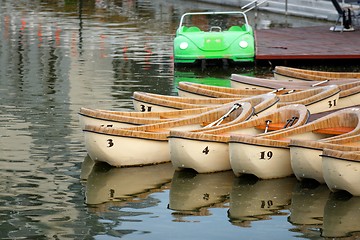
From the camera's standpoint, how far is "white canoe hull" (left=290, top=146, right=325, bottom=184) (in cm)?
1502

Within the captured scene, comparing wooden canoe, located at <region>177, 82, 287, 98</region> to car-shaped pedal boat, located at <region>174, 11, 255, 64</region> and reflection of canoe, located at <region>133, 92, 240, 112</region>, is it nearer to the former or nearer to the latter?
reflection of canoe, located at <region>133, 92, 240, 112</region>

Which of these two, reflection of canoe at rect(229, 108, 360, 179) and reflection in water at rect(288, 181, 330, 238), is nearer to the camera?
reflection in water at rect(288, 181, 330, 238)

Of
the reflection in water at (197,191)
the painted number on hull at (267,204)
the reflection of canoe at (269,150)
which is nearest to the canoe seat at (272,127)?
the reflection of canoe at (269,150)

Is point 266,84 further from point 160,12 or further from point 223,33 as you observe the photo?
point 160,12

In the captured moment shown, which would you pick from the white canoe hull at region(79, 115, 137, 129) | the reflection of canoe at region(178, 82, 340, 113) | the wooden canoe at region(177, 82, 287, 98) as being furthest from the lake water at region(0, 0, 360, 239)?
the reflection of canoe at region(178, 82, 340, 113)

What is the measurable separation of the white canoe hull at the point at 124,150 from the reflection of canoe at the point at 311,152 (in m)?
2.23

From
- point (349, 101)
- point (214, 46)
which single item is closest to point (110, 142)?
point (349, 101)

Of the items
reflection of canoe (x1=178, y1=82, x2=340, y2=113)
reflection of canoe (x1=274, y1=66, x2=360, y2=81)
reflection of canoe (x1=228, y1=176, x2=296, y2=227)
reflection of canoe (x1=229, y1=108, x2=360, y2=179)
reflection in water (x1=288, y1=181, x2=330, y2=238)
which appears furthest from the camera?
reflection of canoe (x1=274, y1=66, x2=360, y2=81)

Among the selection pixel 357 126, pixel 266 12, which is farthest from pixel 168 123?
pixel 266 12

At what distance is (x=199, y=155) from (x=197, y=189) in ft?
1.62

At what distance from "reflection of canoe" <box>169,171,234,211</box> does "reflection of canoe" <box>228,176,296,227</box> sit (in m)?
0.16

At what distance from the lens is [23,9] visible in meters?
47.0

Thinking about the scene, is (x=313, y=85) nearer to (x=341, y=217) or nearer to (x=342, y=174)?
(x=342, y=174)

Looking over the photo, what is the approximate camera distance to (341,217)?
1418 cm
